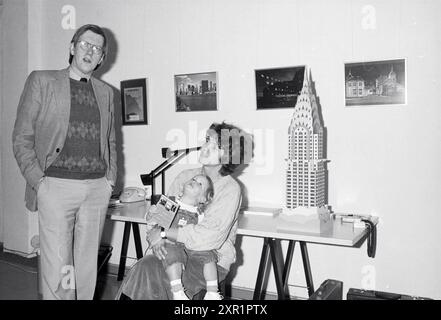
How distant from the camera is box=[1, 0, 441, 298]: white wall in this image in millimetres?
2551

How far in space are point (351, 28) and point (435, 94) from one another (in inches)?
28.0

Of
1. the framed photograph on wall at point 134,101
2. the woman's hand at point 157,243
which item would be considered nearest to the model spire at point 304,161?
the woman's hand at point 157,243

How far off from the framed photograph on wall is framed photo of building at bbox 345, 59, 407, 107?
5.81ft

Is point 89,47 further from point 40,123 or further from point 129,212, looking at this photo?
point 129,212

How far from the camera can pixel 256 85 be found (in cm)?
303

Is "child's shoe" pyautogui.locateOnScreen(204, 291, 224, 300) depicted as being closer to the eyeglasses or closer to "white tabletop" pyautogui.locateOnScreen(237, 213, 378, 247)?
"white tabletop" pyautogui.locateOnScreen(237, 213, 378, 247)

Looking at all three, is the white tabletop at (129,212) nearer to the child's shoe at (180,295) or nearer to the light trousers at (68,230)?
the light trousers at (68,230)

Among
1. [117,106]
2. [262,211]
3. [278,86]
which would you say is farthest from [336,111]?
[117,106]

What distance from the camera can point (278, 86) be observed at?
2.95 metres

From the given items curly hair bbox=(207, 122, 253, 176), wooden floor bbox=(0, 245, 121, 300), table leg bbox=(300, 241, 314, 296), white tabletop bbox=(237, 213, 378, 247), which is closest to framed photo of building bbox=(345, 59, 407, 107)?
white tabletop bbox=(237, 213, 378, 247)

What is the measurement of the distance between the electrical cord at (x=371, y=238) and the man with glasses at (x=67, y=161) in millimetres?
1641

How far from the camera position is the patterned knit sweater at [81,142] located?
2230 mm

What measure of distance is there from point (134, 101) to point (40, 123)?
56.6 inches

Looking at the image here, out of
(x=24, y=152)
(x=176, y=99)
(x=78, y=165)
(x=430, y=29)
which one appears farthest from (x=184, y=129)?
(x=430, y=29)
